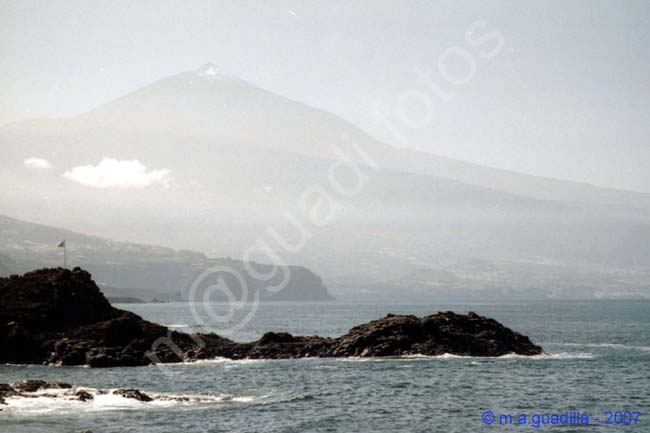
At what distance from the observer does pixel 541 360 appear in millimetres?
79125

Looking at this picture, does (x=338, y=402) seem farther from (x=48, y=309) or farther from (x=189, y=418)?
(x=48, y=309)

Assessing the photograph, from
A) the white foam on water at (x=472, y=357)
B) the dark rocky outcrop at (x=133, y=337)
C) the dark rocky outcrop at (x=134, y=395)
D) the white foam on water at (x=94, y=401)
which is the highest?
the dark rocky outcrop at (x=133, y=337)

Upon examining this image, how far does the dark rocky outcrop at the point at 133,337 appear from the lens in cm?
7681

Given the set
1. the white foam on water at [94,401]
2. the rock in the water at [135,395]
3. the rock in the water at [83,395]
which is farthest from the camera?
the rock in the water at [135,395]

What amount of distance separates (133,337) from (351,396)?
30943mm

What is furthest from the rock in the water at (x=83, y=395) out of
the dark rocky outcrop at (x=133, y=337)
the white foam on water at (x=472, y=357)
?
the white foam on water at (x=472, y=357)

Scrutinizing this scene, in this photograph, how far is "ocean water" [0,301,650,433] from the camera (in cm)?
4594

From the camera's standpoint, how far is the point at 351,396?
5644cm

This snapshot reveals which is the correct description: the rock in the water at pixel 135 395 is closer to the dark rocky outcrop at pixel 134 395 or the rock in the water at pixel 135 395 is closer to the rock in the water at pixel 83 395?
the dark rocky outcrop at pixel 134 395

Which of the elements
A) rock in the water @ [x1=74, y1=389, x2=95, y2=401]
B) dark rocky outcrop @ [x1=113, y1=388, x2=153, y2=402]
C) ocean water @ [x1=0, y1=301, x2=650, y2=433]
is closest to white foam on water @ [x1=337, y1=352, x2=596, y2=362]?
ocean water @ [x1=0, y1=301, x2=650, y2=433]

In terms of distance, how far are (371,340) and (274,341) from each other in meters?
11.3

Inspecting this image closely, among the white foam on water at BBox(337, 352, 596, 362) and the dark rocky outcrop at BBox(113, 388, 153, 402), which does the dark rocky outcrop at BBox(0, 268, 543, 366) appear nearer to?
Answer: the white foam on water at BBox(337, 352, 596, 362)

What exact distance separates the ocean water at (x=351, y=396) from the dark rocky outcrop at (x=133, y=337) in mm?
3052

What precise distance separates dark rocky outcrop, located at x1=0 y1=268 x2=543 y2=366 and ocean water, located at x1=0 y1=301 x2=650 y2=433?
3052 mm
